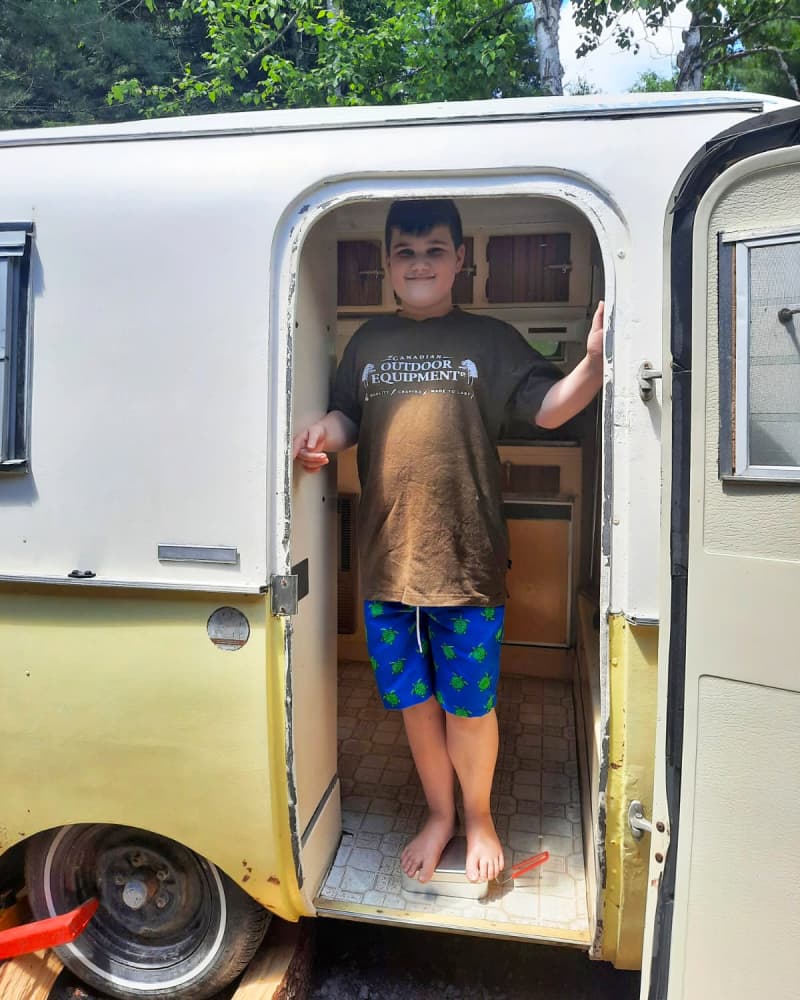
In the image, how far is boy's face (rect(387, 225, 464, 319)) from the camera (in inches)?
87.1

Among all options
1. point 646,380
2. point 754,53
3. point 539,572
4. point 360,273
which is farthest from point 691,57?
point 646,380

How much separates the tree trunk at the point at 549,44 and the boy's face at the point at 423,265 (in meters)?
7.54

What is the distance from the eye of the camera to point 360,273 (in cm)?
329

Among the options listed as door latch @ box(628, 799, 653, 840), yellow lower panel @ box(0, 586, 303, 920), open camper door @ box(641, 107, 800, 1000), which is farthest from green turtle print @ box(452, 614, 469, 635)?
open camper door @ box(641, 107, 800, 1000)

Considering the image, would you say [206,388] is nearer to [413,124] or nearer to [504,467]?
[413,124]

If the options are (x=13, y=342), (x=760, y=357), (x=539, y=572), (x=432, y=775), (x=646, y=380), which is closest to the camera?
(x=760, y=357)

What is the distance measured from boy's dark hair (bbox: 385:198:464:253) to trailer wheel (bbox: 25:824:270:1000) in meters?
2.06

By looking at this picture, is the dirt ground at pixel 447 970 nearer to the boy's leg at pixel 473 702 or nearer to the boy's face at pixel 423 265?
the boy's leg at pixel 473 702

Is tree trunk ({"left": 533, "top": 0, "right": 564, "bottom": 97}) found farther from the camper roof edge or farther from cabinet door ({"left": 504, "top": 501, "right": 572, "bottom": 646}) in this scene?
the camper roof edge

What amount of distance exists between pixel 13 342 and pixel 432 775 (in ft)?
6.24

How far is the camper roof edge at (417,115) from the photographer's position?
1758mm

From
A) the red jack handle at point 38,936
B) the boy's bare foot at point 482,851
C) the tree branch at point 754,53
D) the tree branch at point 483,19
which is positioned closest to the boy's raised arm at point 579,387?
the boy's bare foot at point 482,851

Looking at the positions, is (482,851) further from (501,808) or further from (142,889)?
(142,889)

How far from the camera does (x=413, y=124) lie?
6.12ft
